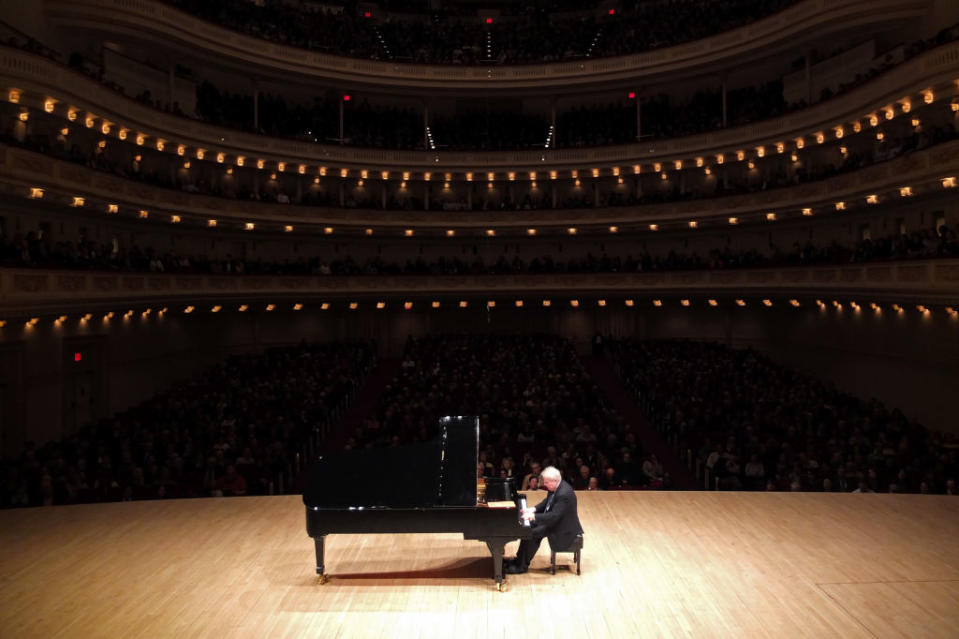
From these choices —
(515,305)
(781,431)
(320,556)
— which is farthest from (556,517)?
(515,305)

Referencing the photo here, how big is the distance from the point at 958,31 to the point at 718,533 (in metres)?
15.5

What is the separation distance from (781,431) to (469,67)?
75.5ft

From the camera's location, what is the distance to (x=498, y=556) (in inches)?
322

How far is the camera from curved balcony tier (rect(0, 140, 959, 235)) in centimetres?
1900

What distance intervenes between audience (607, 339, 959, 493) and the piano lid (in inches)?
320

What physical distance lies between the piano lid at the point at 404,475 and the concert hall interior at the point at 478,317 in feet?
0.11

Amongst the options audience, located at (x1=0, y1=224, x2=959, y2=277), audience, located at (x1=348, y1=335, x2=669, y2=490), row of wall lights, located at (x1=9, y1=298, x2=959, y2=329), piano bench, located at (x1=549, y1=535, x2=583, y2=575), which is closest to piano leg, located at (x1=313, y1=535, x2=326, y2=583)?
piano bench, located at (x1=549, y1=535, x2=583, y2=575)

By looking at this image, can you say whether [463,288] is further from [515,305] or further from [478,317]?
[515,305]

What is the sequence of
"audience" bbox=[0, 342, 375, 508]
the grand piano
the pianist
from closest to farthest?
the grand piano → the pianist → "audience" bbox=[0, 342, 375, 508]

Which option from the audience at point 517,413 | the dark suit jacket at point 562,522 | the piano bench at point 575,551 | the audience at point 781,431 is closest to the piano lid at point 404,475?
the dark suit jacket at point 562,522

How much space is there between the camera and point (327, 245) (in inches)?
1422

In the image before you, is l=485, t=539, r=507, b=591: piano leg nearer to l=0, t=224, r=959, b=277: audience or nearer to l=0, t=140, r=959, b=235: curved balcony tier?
l=0, t=224, r=959, b=277: audience

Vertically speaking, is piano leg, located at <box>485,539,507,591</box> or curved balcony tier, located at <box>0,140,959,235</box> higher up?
curved balcony tier, located at <box>0,140,959,235</box>

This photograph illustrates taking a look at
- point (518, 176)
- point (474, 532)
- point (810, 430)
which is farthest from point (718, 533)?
point (518, 176)
